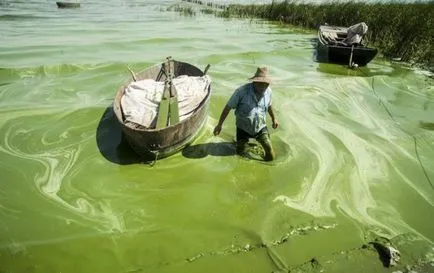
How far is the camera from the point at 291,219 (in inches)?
187

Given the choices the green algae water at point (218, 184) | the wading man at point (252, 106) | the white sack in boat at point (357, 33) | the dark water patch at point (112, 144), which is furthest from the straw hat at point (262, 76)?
the white sack in boat at point (357, 33)

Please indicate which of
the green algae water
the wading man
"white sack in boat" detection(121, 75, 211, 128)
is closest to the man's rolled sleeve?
the wading man

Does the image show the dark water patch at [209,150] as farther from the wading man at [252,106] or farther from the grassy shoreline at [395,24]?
the grassy shoreline at [395,24]

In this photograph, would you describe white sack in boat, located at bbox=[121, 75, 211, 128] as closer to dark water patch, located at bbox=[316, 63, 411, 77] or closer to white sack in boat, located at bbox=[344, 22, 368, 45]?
dark water patch, located at bbox=[316, 63, 411, 77]

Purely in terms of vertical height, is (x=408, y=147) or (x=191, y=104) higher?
(x=191, y=104)

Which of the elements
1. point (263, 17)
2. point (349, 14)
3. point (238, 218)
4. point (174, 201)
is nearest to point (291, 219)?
point (238, 218)

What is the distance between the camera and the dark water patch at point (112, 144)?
19.8ft

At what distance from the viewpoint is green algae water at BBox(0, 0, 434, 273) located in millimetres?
4172

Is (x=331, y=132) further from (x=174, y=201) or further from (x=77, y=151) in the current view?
(x=77, y=151)

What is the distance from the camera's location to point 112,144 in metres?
6.54

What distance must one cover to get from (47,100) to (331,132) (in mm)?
6128

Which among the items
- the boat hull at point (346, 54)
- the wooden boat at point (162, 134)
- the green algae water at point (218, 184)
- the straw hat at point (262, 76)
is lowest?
the green algae water at point (218, 184)

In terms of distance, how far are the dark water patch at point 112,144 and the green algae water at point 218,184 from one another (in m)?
0.03

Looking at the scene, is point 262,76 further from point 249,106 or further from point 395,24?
point 395,24
